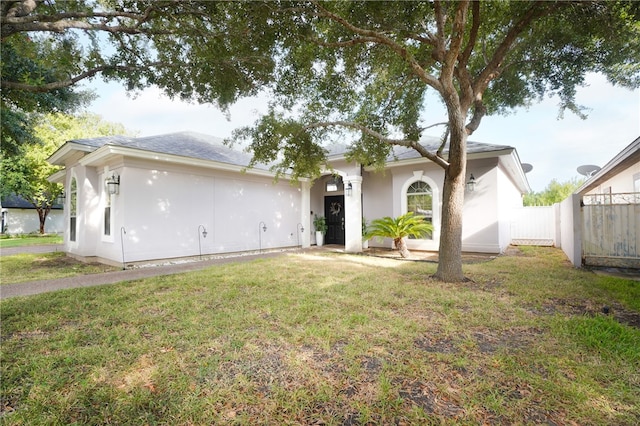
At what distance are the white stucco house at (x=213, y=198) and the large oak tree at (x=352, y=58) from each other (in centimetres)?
177

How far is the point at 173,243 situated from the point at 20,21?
5669 mm

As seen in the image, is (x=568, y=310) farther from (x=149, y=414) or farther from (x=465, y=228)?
(x=465, y=228)

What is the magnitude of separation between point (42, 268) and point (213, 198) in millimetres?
4944

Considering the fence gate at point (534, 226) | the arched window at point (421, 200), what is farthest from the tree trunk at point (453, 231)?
the fence gate at point (534, 226)

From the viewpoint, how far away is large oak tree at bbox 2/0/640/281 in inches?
222

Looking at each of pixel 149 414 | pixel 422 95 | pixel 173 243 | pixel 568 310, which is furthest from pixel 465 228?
pixel 149 414

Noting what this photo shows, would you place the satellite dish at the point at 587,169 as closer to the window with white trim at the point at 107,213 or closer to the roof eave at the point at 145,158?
the roof eave at the point at 145,158

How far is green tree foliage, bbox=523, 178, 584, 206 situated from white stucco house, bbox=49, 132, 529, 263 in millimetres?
16500

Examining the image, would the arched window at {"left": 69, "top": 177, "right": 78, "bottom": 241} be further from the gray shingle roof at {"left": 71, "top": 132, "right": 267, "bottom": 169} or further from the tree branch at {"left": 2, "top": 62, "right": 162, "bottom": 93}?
the tree branch at {"left": 2, "top": 62, "right": 162, "bottom": 93}

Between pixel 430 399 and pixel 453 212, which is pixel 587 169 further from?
pixel 430 399

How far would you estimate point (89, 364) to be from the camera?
2672 millimetres

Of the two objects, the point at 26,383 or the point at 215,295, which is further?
the point at 215,295

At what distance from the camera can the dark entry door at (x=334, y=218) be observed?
539 inches

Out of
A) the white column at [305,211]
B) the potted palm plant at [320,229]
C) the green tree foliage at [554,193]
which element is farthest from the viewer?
the green tree foliage at [554,193]
